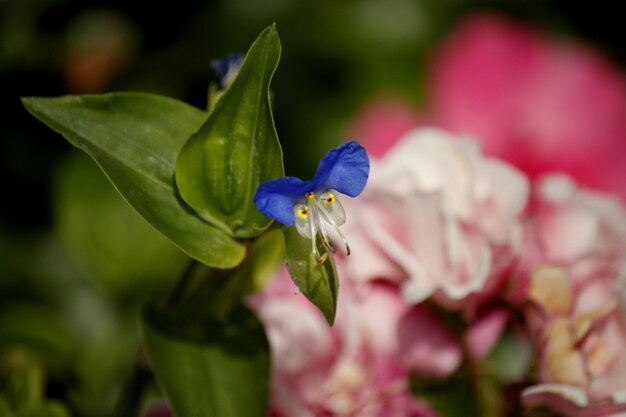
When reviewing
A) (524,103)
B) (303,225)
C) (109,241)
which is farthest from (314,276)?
(524,103)

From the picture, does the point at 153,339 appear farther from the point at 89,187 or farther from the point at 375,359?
the point at 89,187

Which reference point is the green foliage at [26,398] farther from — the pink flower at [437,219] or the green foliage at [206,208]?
the pink flower at [437,219]

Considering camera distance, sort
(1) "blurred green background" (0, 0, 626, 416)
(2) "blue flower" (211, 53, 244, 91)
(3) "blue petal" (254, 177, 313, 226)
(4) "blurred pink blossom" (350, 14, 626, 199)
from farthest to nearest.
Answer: (4) "blurred pink blossom" (350, 14, 626, 199) → (1) "blurred green background" (0, 0, 626, 416) → (2) "blue flower" (211, 53, 244, 91) → (3) "blue petal" (254, 177, 313, 226)

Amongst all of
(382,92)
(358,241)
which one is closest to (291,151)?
(382,92)

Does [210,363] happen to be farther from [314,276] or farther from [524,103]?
[524,103]

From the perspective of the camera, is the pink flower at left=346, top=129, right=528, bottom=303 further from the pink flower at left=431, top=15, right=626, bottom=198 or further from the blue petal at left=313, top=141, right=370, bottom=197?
the pink flower at left=431, top=15, right=626, bottom=198

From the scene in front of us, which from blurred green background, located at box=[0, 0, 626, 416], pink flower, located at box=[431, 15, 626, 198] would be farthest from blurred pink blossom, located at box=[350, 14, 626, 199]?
blurred green background, located at box=[0, 0, 626, 416]

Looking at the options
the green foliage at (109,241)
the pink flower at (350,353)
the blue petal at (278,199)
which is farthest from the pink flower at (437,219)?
the green foliage at (109,241)
